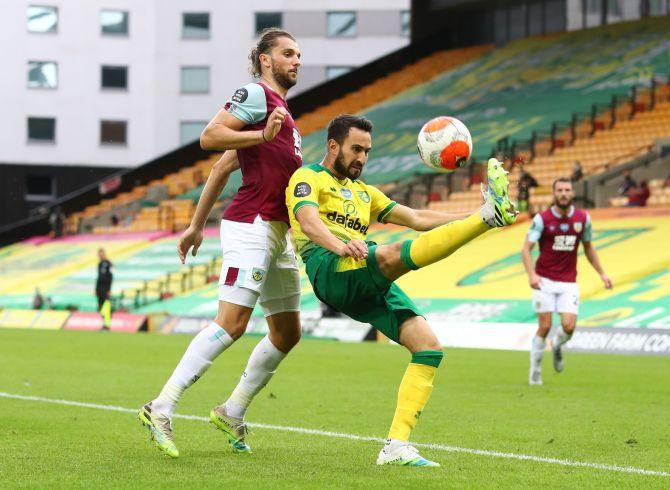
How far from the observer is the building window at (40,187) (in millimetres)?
65250

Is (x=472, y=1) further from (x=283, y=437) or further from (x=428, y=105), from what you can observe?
(x=283, y=437)

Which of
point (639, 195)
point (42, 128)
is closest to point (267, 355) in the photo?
point (639, 195)

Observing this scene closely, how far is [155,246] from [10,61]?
24.8 metres

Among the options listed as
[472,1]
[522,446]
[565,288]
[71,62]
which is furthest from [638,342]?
[71,62]

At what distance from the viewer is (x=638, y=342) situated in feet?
68.9

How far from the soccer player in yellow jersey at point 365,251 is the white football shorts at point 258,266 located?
5.9 inches

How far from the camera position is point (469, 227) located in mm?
6918

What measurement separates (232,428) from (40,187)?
2350 inches

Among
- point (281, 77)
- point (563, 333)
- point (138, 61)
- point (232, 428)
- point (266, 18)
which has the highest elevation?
point (266, 18)

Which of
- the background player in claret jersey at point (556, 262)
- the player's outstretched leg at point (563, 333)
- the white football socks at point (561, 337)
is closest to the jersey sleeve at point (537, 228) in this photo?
the background player in claret jersey at point (556, 262)

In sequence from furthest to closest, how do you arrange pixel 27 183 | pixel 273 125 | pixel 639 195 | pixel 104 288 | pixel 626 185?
pixel 27 183
pixel 626 185
pixel 639 195
pixel 104 288
pixel 273 125

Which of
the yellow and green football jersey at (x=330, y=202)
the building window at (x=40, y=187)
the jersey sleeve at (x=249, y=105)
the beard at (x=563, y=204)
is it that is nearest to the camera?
the yellow and green football jersey at (x=330, y=202)

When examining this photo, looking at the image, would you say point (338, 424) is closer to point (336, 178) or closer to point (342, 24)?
point (336, 178)

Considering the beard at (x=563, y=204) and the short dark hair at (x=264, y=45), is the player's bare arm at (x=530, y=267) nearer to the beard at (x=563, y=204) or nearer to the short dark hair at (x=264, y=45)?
the beard at (x=563, y=204)
